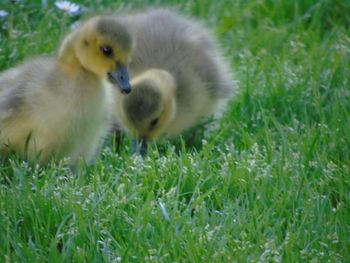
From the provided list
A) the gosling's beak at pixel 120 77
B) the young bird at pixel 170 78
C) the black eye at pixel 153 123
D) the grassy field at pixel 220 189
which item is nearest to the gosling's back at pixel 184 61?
the young bird at pixel 170 78

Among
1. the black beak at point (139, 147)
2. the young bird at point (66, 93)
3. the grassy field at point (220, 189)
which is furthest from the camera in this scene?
the black beak at point (139, 147)

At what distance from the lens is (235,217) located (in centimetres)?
312

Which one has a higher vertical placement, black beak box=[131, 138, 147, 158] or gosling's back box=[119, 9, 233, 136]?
gosling's back box=[119, 9, 233, 136]

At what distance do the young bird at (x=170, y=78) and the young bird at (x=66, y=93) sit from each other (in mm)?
347

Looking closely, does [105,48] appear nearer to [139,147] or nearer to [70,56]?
[70,56]

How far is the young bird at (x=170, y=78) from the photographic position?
3.99m

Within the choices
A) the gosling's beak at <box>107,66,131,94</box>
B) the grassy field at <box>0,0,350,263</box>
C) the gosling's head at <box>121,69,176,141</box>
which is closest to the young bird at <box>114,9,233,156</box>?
the gosling's head at <box>121,69,176,141</box>

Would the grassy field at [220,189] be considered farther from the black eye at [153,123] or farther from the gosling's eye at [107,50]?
the gosling's eye at [107,50]

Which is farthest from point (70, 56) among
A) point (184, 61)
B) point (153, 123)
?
point (184, 61)

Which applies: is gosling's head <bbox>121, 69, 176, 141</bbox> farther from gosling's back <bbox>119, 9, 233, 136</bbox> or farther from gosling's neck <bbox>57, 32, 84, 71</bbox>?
gosling's neck <bbox>57, 32, 84, 71</bbox>

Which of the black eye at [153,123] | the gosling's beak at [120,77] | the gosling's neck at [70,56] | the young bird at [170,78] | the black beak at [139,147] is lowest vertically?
the black beak at [139,147]

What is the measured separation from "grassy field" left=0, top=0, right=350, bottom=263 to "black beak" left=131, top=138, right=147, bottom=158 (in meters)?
0.03

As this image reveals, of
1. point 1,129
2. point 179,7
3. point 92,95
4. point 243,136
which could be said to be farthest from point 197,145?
point 179,7

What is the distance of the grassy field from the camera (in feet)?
9.43
